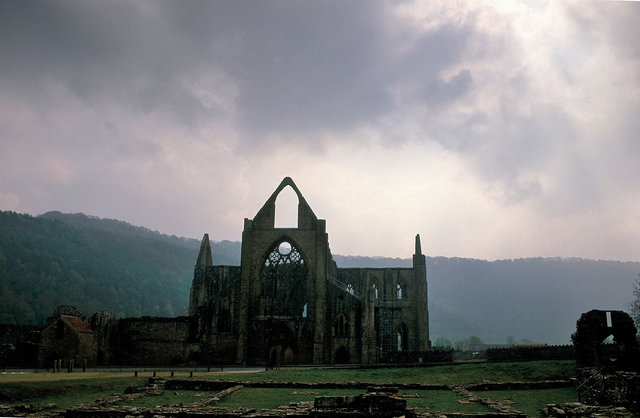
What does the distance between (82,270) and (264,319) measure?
8152 centimetres

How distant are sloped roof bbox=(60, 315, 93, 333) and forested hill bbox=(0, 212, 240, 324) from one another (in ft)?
164

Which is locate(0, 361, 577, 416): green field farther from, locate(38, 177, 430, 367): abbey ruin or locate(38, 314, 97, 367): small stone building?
locate(38, 314, 97, 367): small stone building

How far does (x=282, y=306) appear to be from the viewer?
45.1 meters

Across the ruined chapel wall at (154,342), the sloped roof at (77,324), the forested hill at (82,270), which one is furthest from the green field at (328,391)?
the forested hill at (82,270)

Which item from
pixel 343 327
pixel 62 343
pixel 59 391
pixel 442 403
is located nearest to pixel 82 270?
pixel 62 343

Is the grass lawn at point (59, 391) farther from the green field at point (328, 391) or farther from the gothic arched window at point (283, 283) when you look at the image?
the gothic arched window at point (283, 283)

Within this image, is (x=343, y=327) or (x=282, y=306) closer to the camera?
(x=343, y=327)

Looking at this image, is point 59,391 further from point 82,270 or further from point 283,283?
point 82,270

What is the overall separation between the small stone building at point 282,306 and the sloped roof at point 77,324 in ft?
28.2

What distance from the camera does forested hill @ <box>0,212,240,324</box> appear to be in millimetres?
91000

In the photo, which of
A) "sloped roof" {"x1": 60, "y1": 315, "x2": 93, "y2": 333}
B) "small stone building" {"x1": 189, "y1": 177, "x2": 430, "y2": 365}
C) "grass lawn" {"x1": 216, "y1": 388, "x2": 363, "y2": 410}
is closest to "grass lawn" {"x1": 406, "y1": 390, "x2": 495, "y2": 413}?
"grass lawn" {"x1": 216, "y1": 388, "x2": 363, "y2": 410}

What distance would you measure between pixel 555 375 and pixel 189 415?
59.5 ft

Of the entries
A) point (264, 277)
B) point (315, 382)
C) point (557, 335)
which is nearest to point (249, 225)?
point (264, 277)

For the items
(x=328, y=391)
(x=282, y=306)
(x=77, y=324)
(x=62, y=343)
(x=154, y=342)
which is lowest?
(x=328, y=391)
